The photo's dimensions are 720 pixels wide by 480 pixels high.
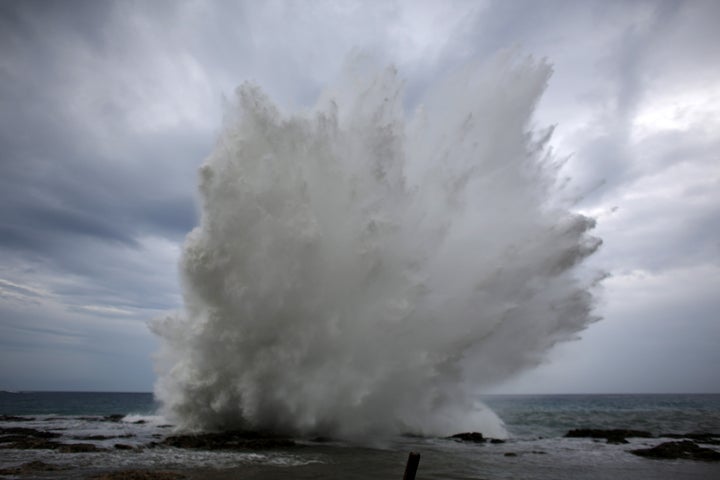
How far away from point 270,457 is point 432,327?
9.92 meters

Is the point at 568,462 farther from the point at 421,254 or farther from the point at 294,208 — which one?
the point at 294,208

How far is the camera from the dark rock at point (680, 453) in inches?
757

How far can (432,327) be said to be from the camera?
22.3 metres

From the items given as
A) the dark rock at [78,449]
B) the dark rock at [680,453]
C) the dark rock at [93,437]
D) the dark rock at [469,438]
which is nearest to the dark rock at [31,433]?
the dark rock at [93,437]

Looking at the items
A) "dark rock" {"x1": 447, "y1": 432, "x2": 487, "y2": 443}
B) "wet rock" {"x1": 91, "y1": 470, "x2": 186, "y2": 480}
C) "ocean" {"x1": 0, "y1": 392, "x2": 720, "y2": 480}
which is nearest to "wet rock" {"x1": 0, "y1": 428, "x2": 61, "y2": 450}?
"ocean" {"x1": 0, "y1": 392, "x2": 720, "y2": 480}

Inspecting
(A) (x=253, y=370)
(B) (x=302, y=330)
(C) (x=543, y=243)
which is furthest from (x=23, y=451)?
(C) (x=543, y=243)

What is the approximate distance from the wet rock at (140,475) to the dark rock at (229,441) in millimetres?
5260

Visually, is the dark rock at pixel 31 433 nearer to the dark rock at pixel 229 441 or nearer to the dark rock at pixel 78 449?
the dark rock at pixel 78 449

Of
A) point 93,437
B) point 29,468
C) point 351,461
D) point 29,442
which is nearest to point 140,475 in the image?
point 29,468

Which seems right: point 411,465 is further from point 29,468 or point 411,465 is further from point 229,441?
point 229,441

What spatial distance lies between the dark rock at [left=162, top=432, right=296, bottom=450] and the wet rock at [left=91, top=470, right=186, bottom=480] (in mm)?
5260

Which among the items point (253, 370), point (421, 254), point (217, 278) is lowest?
point (253, 370)

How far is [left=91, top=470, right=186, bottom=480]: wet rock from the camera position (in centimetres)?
1166

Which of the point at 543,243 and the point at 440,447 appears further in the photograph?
the point at 543,243
